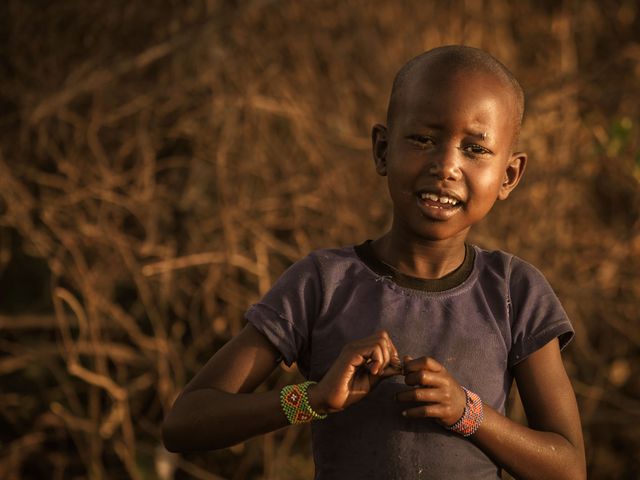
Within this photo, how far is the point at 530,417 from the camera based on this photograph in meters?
2.10

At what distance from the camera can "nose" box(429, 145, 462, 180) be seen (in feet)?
6.53

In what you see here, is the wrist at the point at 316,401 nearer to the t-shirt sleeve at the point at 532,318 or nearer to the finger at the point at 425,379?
the finger at the point at 425,379

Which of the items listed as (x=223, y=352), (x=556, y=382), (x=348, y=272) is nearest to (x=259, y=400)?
(x=223, y=352)

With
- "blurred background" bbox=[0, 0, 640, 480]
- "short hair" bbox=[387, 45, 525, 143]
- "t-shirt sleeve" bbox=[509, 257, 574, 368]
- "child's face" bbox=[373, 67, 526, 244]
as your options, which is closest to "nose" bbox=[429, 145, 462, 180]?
"child's face" bbox=[373, 67, 526, 244]

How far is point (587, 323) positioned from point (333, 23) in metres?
2.08

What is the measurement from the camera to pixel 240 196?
179 inches

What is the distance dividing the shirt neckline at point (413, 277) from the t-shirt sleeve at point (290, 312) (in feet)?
0.42

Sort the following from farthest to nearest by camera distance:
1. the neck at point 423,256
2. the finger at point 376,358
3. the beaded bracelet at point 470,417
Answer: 1. the neck at point 423,256
2. the beaded bracelet at point 470,417
3. the finger at point 376,358

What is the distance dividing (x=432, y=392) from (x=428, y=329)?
0.22 meters

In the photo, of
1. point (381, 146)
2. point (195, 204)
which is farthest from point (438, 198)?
point (195, 204)

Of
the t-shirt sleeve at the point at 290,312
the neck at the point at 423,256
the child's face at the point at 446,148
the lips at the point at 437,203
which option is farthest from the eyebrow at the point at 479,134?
the t-shirt sleeve at the point at 290,312

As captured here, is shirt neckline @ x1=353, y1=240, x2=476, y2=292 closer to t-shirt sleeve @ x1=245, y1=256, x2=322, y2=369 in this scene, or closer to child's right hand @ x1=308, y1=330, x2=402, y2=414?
t-shirt sleeve @ x1=245, y1=256, x2=322, y2=369

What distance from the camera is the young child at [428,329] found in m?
1.96

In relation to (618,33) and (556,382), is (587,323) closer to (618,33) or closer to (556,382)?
(618,33)
